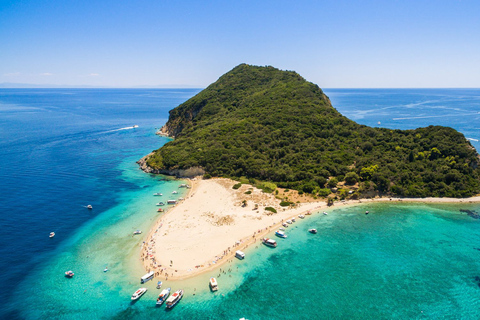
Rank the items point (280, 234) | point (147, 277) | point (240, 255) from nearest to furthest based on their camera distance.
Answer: point (147, 277)
point (240, 255)
point (280, 234)

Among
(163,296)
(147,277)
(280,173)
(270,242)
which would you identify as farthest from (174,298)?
(280,173)

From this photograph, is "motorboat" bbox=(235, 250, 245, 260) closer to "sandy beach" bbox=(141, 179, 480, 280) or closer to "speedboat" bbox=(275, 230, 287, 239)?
"sandy beach" bbox=(141, 179, 480, 280)

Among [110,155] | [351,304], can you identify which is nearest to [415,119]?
[351,304]

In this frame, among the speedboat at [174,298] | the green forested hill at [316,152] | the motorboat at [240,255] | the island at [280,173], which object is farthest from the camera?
the green forested hill at [316,152]

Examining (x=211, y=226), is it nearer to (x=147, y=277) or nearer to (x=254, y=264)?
(x=254, y=264)

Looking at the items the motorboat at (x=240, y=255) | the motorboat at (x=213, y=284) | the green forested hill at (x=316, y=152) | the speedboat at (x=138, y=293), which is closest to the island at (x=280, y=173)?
the green forested hill at (x=316, y=152)

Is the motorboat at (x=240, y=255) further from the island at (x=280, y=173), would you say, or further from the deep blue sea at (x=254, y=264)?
the island at (x=280, y=173)

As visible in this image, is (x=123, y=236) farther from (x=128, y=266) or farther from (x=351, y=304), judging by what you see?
(x=351, y=304)
